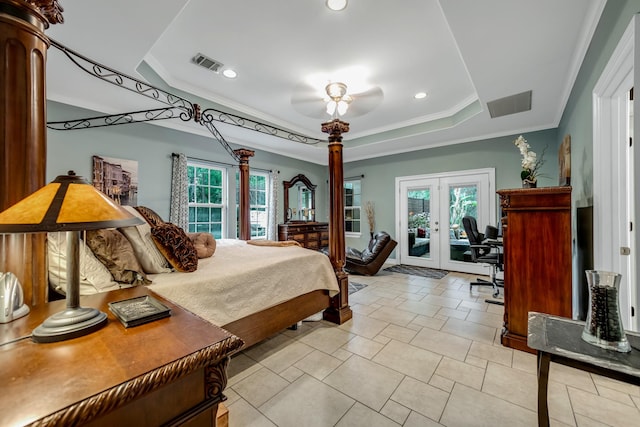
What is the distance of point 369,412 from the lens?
1640 millimetres

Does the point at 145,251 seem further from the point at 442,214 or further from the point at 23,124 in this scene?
the point at 442,214

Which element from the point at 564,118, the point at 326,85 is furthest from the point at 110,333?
the point at 564,118

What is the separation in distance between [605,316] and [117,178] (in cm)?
Result: 486

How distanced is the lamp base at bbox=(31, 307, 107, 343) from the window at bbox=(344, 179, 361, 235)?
6.26m

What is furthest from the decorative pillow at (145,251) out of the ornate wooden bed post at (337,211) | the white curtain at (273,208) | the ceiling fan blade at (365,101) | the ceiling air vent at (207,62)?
the white curtain at (273,208)

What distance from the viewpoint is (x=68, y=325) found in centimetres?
85

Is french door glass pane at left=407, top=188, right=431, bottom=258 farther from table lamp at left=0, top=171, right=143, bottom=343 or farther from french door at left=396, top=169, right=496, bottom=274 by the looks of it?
table lamp at left=0, top=171, right=143, bottom=343

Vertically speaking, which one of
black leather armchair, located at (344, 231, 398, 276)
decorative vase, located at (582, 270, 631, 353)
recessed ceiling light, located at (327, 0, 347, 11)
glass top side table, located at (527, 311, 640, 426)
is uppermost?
recessed ceiling light, located at (327, 0, 347, 11)

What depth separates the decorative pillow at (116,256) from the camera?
150 cm

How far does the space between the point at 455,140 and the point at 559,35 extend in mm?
3057

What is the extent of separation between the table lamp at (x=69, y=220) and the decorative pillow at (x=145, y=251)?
2.75 ft

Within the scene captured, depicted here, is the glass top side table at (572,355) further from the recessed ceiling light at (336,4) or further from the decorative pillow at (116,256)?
the recessed ceiling light at (336,4)

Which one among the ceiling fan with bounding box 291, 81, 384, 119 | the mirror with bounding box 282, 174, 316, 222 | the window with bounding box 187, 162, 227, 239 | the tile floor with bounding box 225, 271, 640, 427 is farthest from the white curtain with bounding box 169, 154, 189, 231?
the tile floor with bounding box 225, 271, 640, 427

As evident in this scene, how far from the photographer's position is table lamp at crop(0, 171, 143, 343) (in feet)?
2.49
